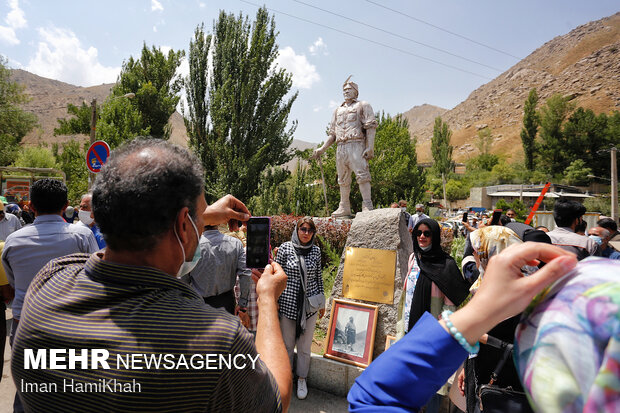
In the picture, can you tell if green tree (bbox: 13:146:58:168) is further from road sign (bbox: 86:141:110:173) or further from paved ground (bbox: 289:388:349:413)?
paved ground (bbox: 289:388:349:413)

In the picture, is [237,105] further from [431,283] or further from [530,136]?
[530,136]

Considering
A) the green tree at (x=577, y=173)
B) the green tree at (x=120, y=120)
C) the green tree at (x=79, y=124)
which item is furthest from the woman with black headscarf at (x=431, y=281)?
the green tree at (x=577, y=173)

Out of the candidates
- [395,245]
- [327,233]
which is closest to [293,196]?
[327,233]

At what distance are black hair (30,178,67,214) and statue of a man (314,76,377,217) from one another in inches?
230

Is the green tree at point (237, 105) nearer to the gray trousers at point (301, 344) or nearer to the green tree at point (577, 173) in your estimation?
the gray trousers at point (301, 344)

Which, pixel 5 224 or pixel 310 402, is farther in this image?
pixel 5 224

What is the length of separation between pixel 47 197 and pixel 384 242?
11.0 ft

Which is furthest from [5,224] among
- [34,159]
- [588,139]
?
A: [588,139]

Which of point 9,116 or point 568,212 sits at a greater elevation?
point 9,116

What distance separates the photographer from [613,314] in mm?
514

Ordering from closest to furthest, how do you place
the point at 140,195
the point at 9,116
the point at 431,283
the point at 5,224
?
the point at 140,195, the point at 431,283, the point at 5,224, the point at 9,116

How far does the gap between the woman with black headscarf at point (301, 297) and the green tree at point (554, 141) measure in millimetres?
55709

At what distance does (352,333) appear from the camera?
3766 mm

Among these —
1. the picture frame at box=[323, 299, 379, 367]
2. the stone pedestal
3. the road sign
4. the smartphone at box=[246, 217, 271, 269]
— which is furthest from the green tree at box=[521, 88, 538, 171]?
the smartphone at box=[246, 217, 271, 269]
